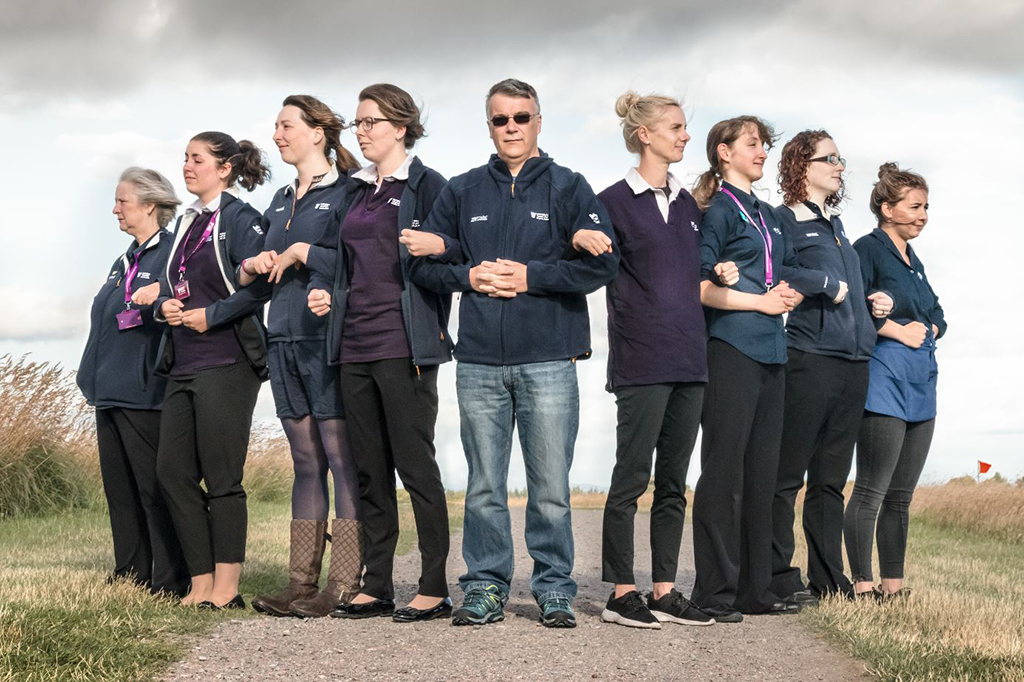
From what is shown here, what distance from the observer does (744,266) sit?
6203 millimetres

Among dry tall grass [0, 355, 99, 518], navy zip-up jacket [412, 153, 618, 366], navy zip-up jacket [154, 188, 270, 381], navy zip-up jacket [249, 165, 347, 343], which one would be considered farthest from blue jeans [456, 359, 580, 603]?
dry tall grass [0, 355, 99, 518]

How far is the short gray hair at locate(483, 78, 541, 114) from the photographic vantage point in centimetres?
577

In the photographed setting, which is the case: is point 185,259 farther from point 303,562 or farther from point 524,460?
point 524,460

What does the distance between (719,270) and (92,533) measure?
7.66 meters

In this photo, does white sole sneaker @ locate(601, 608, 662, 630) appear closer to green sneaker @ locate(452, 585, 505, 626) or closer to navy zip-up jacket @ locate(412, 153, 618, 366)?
green sneaker @ locate(452, 585, 505, 626)

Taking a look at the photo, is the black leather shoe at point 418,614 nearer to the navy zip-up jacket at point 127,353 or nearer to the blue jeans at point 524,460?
the blue jeans at point 524,460

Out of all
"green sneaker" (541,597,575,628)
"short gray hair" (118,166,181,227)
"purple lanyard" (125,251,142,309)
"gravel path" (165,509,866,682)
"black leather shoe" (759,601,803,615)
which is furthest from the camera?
"short gray hair" (118,166,181,227)

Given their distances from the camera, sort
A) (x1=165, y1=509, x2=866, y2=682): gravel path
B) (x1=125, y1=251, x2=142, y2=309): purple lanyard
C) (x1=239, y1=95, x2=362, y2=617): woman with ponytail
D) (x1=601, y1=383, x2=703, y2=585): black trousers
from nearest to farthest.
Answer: (x1=165, y1=509, x2=866, y2=682): gravel path
(x1=601, y1=383, x2=703, y2=585): black trousers
(x1=239, y1=95, x2=362, y2=617): woman with ponytail
(x1=125, y1=251, x2=142, y2=309): purple lanyard

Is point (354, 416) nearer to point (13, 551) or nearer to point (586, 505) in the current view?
point (13, 551)

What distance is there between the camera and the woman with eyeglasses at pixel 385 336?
5797 mm

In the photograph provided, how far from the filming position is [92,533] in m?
11.3

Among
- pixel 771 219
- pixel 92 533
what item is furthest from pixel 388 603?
pixel 92 533

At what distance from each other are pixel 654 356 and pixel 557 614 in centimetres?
133

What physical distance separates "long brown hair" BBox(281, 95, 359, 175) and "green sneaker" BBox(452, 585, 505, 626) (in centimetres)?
237
